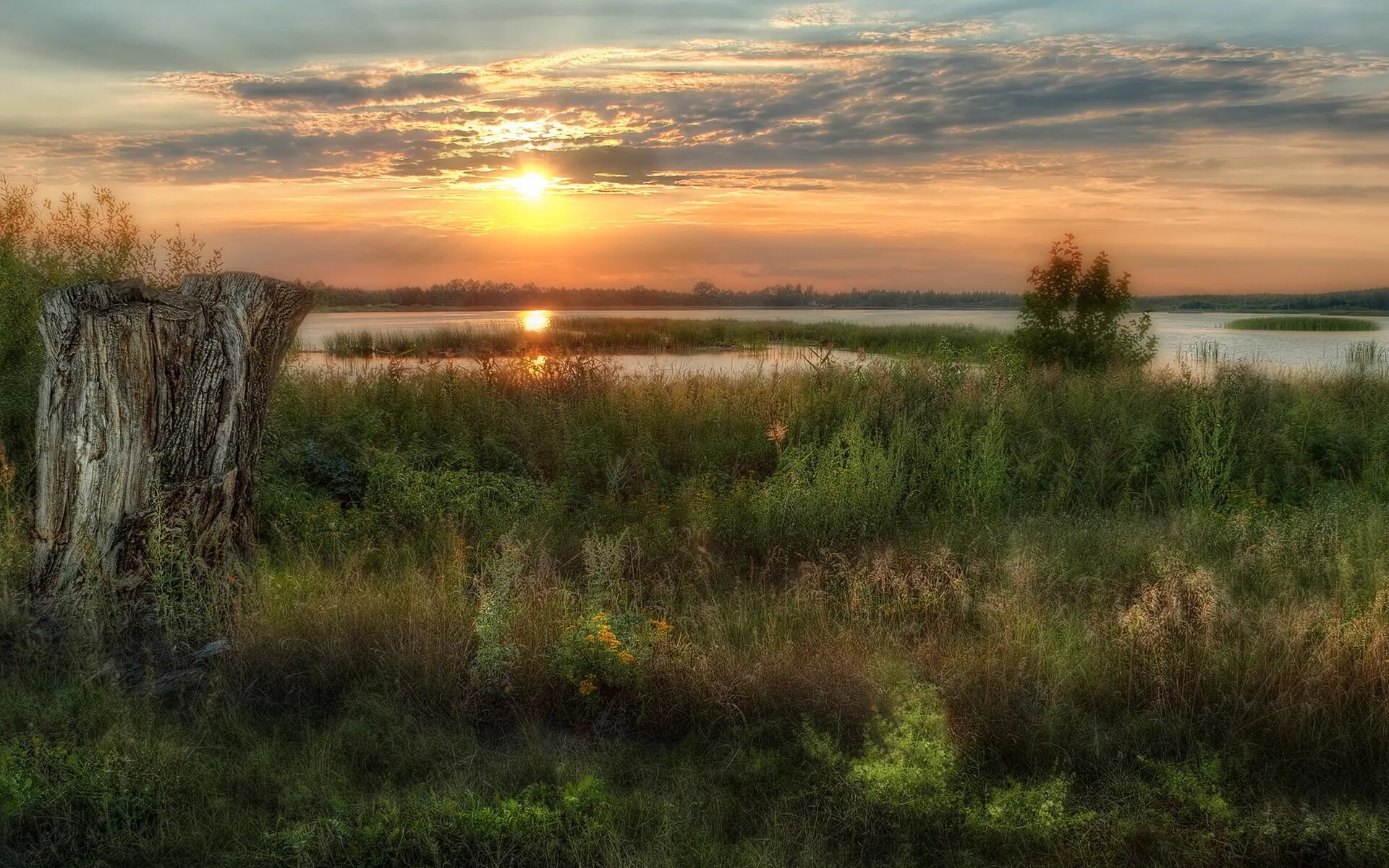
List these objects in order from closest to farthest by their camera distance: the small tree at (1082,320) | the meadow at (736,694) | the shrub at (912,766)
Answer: the meadow at (736,694) < the shrub at (912,766) < the small tree at (1082,320)

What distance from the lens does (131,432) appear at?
6.20 metres

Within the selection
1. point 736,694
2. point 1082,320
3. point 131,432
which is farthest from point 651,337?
point 736,694

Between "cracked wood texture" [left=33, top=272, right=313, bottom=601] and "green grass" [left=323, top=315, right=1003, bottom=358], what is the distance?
1417cm

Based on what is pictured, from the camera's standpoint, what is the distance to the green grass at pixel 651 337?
95.1ft

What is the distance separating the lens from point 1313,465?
1174 centimetres

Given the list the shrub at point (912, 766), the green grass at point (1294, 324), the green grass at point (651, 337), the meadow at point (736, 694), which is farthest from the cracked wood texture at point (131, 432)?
the green grass at point (1294, 324)

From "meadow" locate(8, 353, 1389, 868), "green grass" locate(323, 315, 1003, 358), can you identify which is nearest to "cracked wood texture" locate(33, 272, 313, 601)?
"meadow" locate(8, 353, 1389, 868)

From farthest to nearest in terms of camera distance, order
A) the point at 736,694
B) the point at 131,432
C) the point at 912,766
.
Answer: the point at 131,432, the point at 736,694, the point at 912,766

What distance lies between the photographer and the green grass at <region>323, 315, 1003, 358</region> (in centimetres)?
2898

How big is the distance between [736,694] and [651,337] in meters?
34.6

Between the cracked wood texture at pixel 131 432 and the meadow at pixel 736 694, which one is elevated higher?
the cracked wood texture at pixel 131 432

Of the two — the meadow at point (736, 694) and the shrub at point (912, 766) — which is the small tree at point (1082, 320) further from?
the shrub at point (912, 766)

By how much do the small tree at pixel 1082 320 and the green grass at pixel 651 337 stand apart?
2.86 meters

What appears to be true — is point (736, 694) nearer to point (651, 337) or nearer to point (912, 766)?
point (912, 766)
